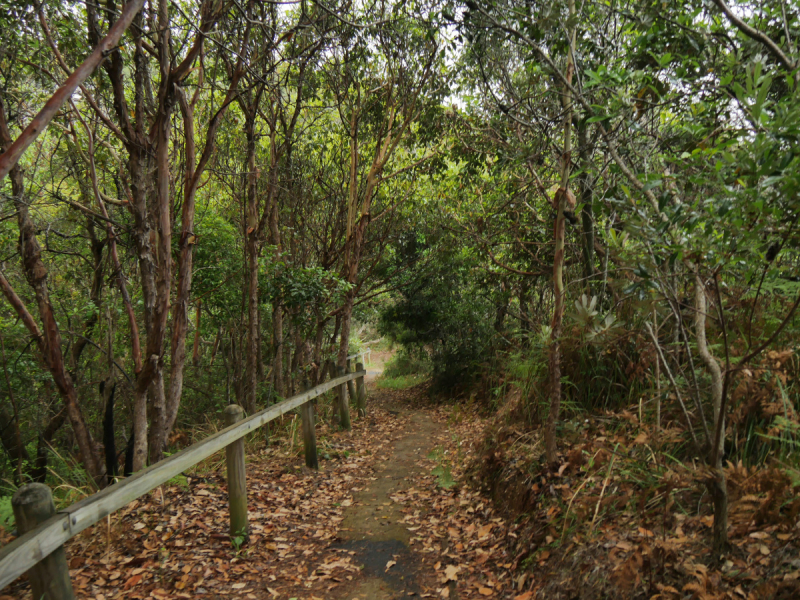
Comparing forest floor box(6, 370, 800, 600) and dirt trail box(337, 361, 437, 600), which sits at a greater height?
forest floor box(6, 370, 800, 600)

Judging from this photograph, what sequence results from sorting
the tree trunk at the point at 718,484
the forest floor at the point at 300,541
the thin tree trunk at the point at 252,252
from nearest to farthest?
the tree trunk at the point at 718,484 → the forest floor at the point at 300,541 → the thin tree trunk at the point at 252,252

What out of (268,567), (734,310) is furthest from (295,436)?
(734,310)

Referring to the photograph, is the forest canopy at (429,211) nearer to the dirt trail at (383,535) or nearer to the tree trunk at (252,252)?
the tree trunk at (252,252)

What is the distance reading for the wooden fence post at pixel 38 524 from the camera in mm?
2465

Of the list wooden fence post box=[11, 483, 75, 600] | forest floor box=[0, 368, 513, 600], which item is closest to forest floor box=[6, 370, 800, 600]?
forest floor box=[0, 368, 513, 600]

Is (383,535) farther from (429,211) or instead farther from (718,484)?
(429,211)

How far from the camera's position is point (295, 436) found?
7.84m

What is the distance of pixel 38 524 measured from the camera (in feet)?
8.15

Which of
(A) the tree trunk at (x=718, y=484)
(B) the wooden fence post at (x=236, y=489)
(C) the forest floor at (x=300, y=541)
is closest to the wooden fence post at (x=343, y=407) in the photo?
(C) the forest floor at (x=300, y=541)

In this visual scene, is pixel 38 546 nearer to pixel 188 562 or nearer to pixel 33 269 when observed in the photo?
pixel 188 562

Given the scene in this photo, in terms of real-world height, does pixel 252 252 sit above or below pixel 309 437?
above

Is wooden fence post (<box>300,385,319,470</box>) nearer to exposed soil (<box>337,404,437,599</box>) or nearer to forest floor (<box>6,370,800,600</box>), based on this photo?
forest floor (<box>6,370,800,600</box>)

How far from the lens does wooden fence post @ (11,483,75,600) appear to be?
2465 mm

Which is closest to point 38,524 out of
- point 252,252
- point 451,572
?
point 451,572
